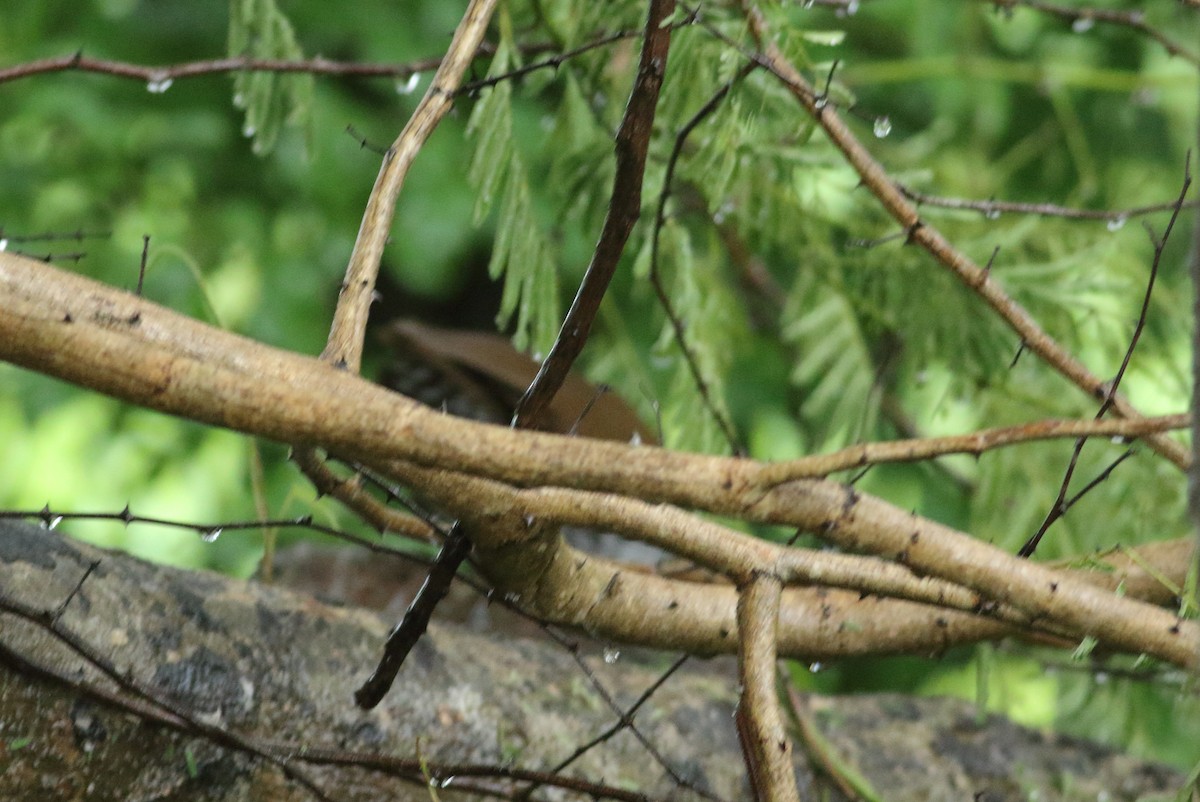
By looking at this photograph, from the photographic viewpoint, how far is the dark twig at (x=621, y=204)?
842 millimetres

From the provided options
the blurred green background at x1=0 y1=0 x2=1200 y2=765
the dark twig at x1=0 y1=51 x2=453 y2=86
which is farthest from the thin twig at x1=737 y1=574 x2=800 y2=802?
the dark twig at x1=0 y1=51 x2=453 y2=86

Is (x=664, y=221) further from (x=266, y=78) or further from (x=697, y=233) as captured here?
(x=697, y=233)

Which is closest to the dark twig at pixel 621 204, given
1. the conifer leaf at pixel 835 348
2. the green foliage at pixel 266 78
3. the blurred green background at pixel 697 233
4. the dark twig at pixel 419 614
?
the dark twig at pixel 419 614

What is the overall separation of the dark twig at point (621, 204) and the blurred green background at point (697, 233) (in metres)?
0.24

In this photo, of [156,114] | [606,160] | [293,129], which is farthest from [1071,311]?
[156,114]

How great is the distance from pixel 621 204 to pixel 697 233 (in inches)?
61.1

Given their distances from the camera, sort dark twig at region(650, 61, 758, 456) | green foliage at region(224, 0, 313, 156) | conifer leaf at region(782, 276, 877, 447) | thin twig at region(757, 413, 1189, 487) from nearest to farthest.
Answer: thin twig at region(757, 413, 1189, 487), dark twig at region(650, 61, 758, 456), green foliage at region(224, 0, 313, 156), conifer leaf at region(782, 276, 877, 447)

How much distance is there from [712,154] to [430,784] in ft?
1.97

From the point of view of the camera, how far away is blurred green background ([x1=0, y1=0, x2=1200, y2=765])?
1.40 m

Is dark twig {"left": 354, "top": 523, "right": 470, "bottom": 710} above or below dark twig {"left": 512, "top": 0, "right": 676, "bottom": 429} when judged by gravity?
below

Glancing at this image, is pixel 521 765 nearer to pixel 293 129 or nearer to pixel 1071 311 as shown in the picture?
pixel 1071 311

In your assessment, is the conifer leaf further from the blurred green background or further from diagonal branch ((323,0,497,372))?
diagonal branch ((323,0,497,372))

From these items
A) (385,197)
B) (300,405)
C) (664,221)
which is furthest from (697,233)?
(300,405)

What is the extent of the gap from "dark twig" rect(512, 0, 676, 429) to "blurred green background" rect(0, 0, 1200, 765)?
9.4 inches
